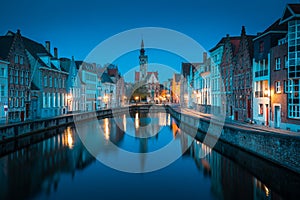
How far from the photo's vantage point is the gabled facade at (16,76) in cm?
3161

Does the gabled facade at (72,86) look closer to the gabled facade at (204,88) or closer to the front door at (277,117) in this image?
the gabled facade at (204,88)

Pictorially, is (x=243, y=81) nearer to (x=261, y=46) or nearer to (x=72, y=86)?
(x=261, y=46)

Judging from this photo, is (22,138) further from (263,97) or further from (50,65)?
(263,97)

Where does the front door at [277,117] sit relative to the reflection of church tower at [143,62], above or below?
below

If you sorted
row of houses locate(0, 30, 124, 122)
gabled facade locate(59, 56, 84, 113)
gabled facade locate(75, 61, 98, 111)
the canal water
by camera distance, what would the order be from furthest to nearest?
gabled facade locate(75, 61, 98, 111), gabled facade locate(59, 56, 84, 113), row of houses locate(0, 30, 124, 122), the canal water

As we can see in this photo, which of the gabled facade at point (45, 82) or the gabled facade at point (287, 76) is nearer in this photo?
the gabled facade at point (287, 76)

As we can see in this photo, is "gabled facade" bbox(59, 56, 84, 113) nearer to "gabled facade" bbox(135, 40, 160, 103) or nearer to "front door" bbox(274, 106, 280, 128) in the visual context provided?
"front door" bbox(274, 106, 280, 128)

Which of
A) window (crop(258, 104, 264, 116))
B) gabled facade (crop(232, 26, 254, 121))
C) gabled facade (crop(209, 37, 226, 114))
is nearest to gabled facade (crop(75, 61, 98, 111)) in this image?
gabled facade (crop(209, 37, 226, 114))

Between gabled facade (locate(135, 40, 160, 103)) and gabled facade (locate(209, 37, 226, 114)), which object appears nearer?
gabled facade (locate(209, 37, 226, 114))

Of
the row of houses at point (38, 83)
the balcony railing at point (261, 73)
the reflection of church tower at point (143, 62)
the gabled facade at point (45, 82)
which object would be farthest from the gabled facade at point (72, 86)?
the reflection of church tower at point (143, 62)

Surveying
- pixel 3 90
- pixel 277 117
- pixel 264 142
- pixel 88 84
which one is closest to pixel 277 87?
pixel 277 117

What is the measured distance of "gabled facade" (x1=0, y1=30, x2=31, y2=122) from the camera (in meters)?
31.6

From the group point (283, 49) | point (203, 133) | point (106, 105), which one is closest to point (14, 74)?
point (203, 133)

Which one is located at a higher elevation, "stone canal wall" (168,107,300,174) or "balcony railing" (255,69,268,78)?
"balcony railing" (255,69,268,78)
